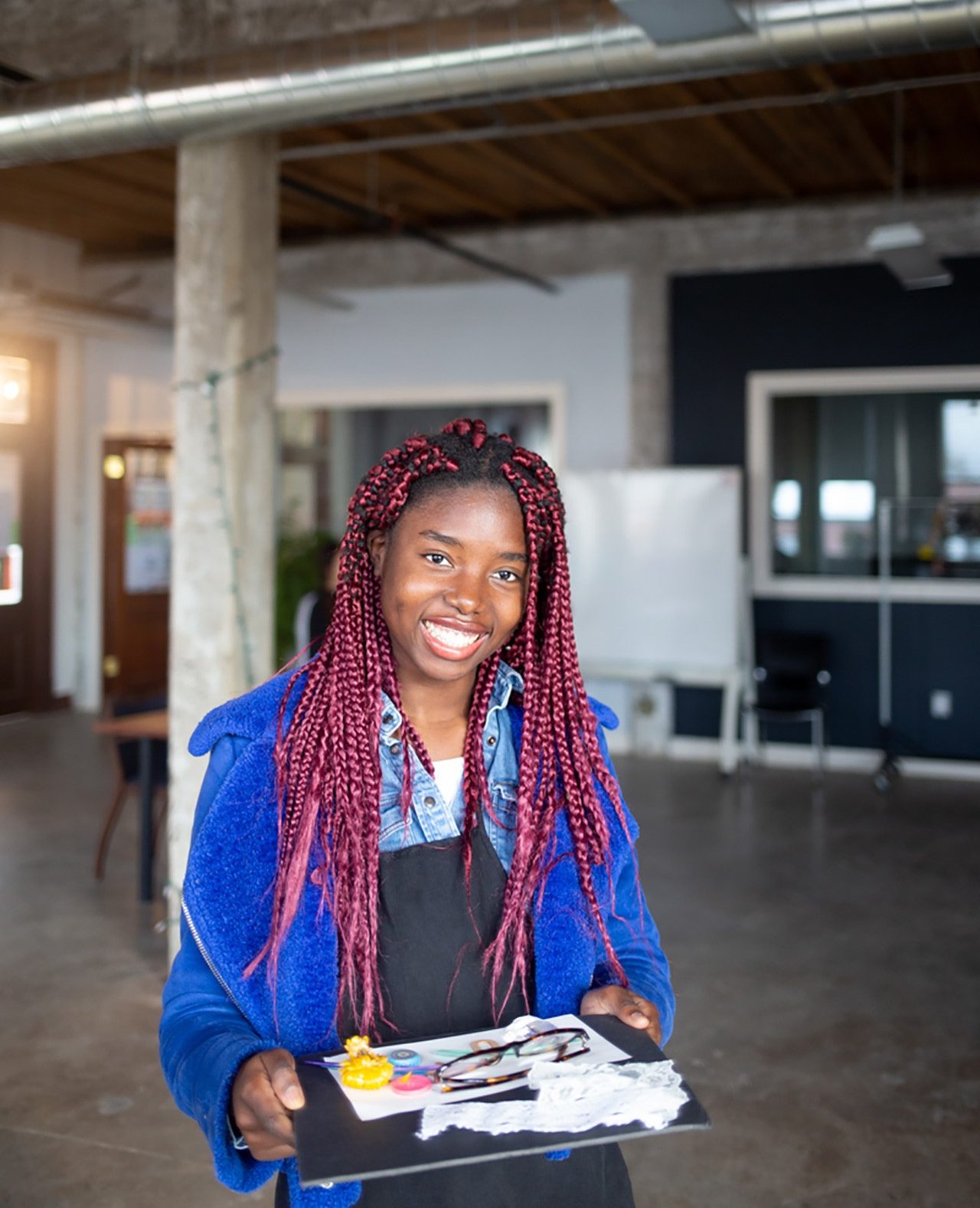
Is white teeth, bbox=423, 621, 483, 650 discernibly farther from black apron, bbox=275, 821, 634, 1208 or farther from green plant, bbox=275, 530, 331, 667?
green plant, bbox=275, 530, 331, 667

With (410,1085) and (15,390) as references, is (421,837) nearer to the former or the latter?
(410,1085)

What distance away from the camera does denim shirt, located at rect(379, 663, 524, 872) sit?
4.96 ft

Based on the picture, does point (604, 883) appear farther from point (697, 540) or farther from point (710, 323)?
point (710, 323)

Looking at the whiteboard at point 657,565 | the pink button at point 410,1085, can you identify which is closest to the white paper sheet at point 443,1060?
the pink button at point 410,1085

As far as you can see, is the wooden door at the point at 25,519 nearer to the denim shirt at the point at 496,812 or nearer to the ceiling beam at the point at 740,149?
the ceiling beam at the point at 740,149

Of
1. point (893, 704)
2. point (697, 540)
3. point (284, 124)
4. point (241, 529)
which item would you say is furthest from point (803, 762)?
point (284, 124)

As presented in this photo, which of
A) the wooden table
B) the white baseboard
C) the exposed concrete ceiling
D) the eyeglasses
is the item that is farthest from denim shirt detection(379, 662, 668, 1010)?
the white baseboard

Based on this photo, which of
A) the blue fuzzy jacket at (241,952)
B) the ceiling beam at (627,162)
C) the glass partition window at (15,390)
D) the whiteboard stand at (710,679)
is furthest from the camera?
the glass partition window at (15,390)

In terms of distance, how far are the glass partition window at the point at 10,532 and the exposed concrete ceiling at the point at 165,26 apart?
223 inches

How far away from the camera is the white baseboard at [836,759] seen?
346 inches

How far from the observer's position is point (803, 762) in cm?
920

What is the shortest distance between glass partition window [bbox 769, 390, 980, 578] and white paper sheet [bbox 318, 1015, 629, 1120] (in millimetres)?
8033

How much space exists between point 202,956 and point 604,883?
0.48 meters

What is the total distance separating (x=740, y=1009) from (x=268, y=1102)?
3689 millimetres
